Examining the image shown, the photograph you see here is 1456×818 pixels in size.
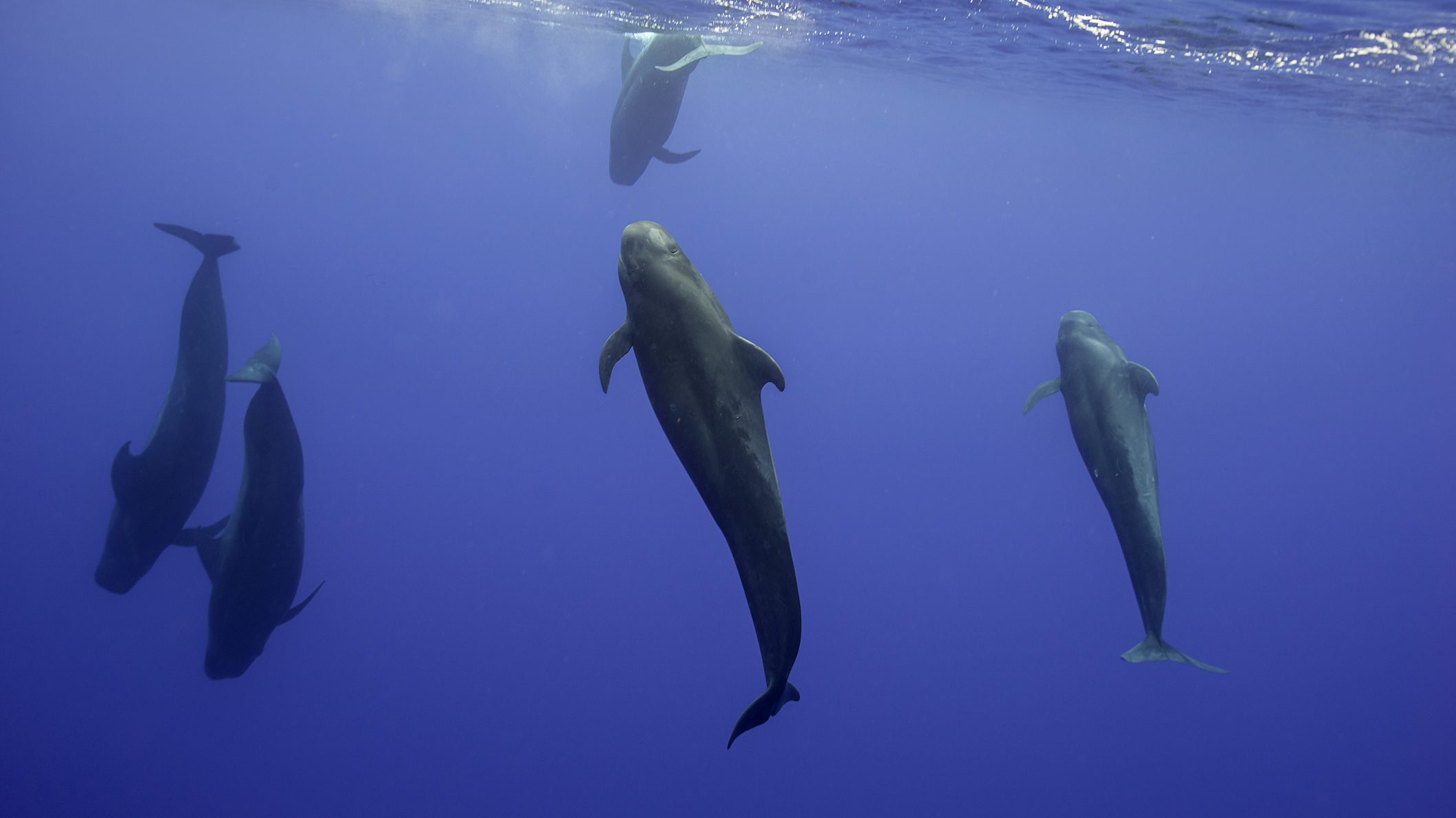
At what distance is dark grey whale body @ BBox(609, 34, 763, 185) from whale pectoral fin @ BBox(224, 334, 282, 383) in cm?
523

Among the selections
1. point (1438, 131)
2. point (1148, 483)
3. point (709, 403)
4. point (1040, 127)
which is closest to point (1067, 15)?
point (1148, 483)

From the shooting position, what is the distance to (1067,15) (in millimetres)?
15086

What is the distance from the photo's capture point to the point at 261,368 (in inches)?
325

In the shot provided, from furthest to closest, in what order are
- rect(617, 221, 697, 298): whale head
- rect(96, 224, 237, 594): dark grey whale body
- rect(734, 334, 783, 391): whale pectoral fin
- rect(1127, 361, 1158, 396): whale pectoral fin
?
rect(96, 224, 237, 594): dark grey whale body → rect(1127, 361, 1158, 396): whale pectoral fin → rect(617, 221, 697, 298): whale head → rect(734, 334, 783, 391): whale pectoral fin

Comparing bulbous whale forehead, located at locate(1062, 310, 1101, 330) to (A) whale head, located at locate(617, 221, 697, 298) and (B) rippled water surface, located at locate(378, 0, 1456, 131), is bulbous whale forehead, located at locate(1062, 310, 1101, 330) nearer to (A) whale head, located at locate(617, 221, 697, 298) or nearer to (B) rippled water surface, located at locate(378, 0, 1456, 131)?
(A) whale head, located at locate(617, 221, 697, 298)

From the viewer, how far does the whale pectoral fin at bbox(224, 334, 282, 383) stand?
8.15 metres

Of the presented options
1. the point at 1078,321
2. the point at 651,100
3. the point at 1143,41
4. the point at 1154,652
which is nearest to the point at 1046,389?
the point at 1078,321

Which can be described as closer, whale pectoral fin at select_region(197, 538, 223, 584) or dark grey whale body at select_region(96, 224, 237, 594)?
whale pectoral fin at select_region(197, 538, 223, 584)

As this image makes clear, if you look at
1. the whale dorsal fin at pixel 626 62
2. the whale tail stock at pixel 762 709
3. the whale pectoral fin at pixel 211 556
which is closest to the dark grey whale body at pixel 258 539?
the whale pectoral fin at pixel 211 556

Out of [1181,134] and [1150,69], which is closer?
[1150,69]

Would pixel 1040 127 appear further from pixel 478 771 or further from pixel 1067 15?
pixel 478 771

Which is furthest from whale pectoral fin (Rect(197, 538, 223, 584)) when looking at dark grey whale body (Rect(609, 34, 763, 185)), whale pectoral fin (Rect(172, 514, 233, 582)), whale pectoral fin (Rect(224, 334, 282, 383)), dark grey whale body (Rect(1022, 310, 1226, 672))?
dark grey whale body (Rect(1022, 310, 1226, 672))

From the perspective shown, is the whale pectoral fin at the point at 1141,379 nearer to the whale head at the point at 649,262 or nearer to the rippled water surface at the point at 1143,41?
the whale head at the point at 649,262

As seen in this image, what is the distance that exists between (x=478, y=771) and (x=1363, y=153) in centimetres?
4158
